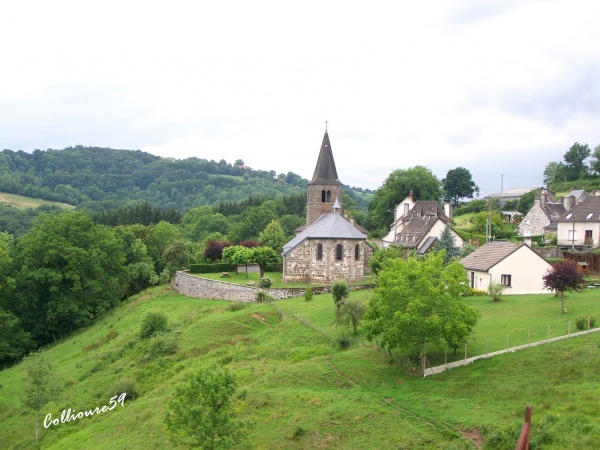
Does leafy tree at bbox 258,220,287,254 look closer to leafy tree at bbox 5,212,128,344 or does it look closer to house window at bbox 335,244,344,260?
house window at bbox 335,244,344,260

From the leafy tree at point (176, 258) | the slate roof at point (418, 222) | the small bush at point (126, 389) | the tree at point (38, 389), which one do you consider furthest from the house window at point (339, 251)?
the tree at point (38, 389)

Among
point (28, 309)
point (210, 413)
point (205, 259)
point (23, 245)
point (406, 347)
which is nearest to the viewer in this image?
point (210, 413)

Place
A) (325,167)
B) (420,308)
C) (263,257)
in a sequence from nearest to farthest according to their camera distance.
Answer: (420,308)
(263,257)
(325,167)

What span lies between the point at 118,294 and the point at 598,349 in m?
46.5

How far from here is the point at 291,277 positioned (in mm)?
50500

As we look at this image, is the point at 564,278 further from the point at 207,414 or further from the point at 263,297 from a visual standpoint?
the point at 263,297

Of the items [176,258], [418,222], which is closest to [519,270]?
[418,222]

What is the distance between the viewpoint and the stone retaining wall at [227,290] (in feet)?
143

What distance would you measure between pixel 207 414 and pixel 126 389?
→ 1232 centimetres

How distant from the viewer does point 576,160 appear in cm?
9612

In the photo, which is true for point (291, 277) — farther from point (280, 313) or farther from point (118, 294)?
point (118, 294)

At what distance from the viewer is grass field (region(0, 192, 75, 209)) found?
6393 inches

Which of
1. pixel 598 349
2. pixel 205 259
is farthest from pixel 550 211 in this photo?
pixel 598 349

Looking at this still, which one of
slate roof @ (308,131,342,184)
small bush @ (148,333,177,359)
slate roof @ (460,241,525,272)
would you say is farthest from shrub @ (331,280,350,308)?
slate roof @ (308,131,342,184)
